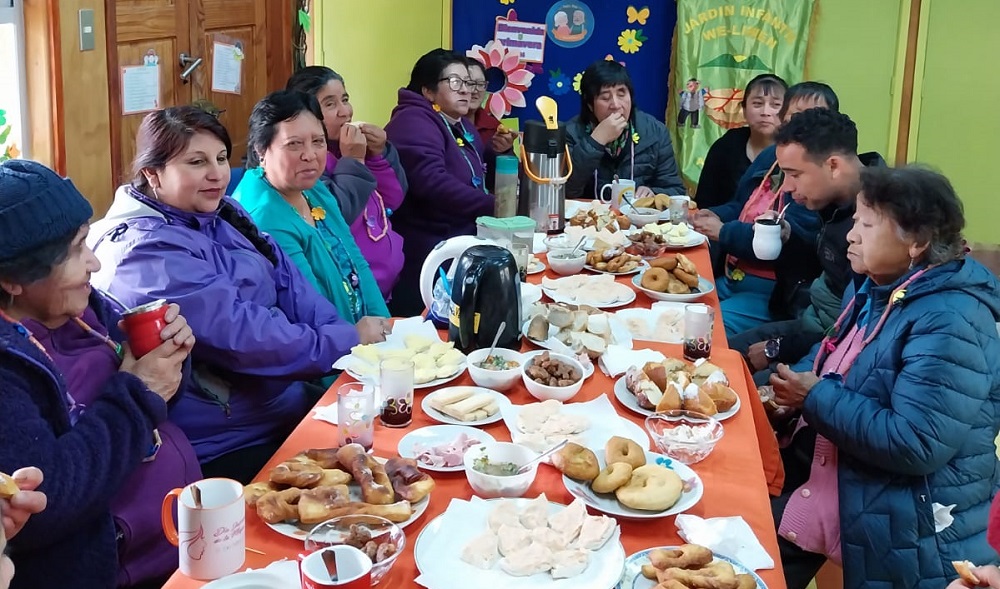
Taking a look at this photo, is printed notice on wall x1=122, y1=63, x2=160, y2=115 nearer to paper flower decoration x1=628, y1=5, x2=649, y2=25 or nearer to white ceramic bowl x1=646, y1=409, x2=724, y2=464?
white ceramic bowl x1=646, y1=409, x2=724, y2=464

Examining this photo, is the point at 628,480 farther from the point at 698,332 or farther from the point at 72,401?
the point at 72,401

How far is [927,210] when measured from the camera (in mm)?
1867

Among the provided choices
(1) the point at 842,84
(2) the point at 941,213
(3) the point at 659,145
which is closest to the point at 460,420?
(2) the point at 941,213

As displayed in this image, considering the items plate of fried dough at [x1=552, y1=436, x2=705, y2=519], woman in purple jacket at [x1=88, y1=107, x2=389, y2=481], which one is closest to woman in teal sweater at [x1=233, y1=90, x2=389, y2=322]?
woman in purple jacket at [x1=88, y1=107, x2=389, y2=481]

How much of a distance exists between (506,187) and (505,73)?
6.62ft

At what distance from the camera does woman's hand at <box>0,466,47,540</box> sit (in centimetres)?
119

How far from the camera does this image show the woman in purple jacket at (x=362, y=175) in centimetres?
298

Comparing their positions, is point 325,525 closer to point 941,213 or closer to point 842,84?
point 941,213

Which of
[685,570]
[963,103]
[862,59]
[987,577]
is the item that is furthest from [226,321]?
[963,103]

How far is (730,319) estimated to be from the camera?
3.25 m

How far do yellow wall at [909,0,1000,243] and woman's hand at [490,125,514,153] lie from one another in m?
2.25

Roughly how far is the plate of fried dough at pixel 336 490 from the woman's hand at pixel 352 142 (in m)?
1.73

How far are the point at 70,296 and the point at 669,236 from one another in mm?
2098

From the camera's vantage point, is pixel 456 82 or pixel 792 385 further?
pixel 456 82
